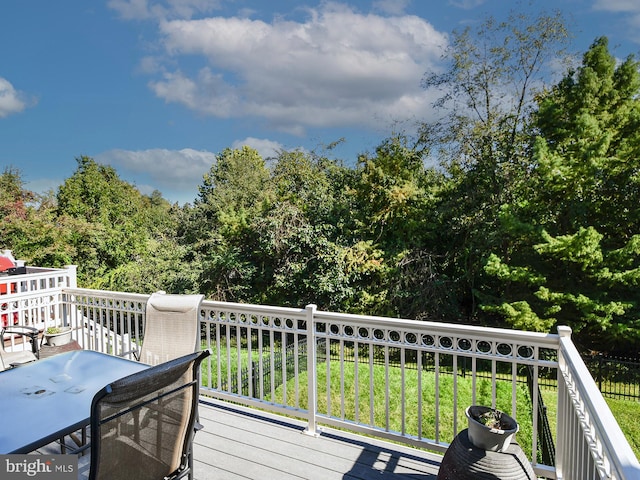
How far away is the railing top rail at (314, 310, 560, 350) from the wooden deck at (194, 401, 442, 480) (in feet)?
3.03

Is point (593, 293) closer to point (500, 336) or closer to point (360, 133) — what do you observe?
point (360, 133)

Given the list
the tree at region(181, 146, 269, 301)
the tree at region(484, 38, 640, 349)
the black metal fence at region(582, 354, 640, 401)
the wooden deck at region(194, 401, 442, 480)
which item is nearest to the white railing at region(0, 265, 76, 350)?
the wooden deck at region(194, 401, 442, 480)

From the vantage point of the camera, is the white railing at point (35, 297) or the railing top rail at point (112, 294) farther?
the white railing at point (35, 297)

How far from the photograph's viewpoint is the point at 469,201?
11.8 meters

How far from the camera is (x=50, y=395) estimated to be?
2.21 metres

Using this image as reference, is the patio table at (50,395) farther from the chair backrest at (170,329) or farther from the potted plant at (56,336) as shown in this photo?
the potted plant at (56,336)

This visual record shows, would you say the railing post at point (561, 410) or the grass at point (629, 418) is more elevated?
the railing post at point (561, 410)

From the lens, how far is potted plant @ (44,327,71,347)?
394 centimetres

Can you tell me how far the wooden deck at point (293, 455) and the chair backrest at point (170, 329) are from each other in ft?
2.22

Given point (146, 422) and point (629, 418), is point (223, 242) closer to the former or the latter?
point (629, 418)

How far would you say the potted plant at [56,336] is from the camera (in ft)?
12.9

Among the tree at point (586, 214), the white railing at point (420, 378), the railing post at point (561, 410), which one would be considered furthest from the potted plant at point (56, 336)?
the tree at point (586, 214)

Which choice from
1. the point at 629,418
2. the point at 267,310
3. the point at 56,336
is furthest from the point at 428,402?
the point at 56,336

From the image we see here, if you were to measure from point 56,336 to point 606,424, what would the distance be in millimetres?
4388
